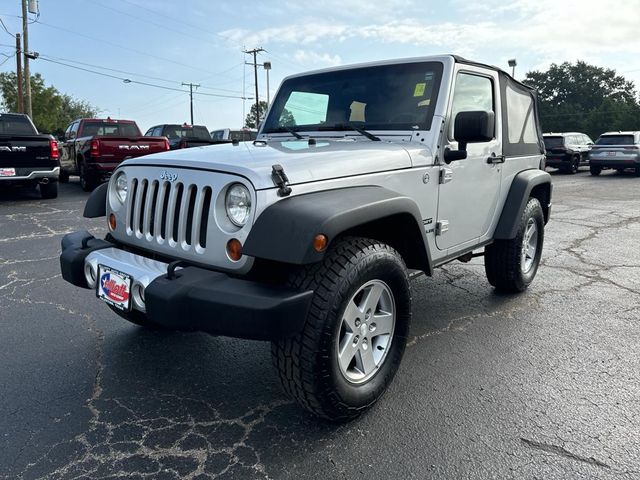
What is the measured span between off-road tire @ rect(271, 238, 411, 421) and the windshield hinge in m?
0.35

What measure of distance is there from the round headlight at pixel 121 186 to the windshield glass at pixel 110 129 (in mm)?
11457

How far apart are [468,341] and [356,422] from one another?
137cm

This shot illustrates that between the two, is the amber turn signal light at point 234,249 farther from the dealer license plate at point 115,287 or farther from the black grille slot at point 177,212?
the dealer license plate at point 115,287

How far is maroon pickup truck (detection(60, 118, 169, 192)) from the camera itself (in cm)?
1127

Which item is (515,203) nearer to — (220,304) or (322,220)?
(322,220)

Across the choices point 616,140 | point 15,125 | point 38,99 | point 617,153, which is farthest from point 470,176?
point 38,99

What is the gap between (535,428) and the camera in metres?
2.54

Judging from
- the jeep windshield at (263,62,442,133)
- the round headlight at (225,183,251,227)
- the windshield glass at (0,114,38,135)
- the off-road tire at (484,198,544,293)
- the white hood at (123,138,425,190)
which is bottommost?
the off-road tire at (484,198,544,293)

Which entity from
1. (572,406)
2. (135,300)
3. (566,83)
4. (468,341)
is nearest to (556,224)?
(468,341)

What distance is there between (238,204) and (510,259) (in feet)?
9.23

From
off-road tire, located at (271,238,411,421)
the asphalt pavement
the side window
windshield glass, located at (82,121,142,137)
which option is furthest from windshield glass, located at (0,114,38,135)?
off-road tire, located at (271,238,411,421)

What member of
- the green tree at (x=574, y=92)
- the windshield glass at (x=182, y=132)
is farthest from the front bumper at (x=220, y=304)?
the green tree at (x=574, y=92)

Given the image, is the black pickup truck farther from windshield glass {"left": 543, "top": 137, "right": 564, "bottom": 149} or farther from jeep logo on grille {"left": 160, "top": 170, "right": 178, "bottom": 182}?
windshield glass {"left": 543, "top": 137, "right": 564, "bottom": 149}

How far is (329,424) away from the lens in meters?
2.56
